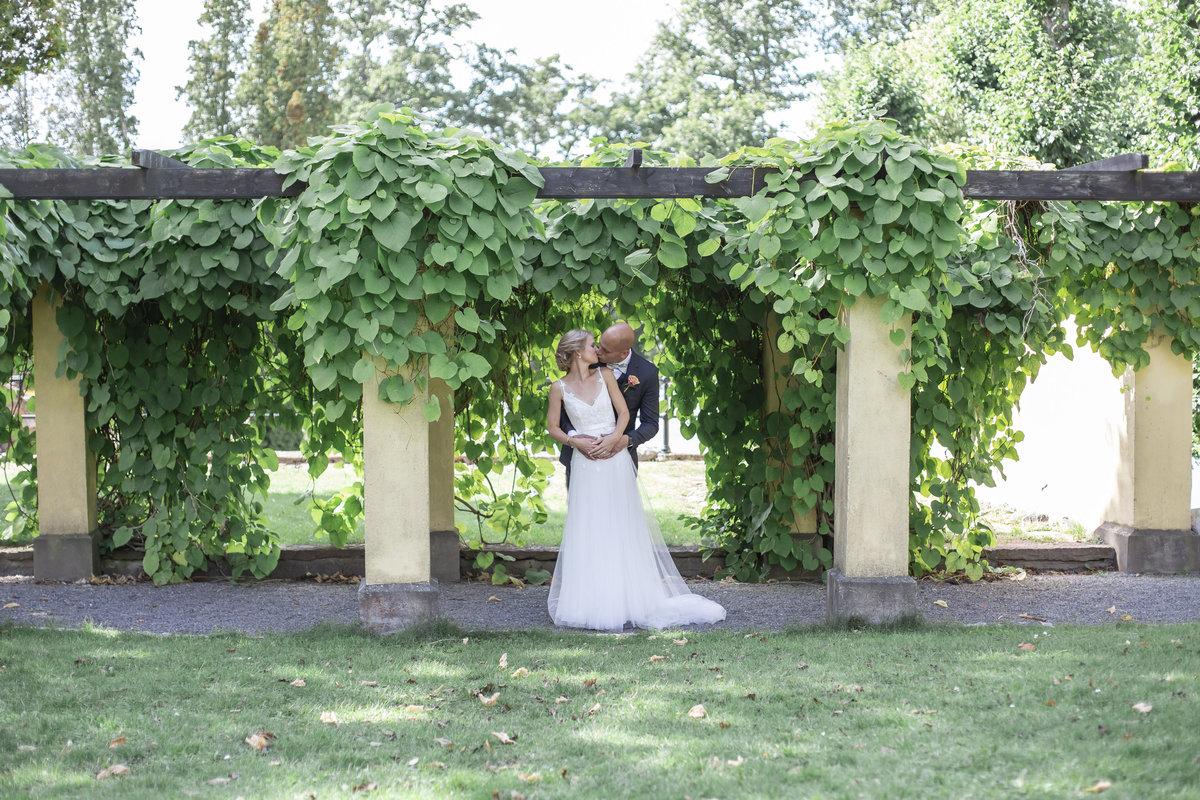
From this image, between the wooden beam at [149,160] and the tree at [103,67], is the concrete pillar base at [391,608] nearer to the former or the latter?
the wooden beam at [149,160]

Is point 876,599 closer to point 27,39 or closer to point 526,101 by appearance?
point 27,39

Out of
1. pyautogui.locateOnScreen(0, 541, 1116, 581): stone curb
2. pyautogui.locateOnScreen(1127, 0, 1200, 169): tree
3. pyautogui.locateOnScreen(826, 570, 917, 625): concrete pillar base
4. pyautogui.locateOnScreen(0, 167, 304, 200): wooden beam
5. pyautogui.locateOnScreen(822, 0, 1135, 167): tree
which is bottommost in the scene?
pyautogui.locateOnScreen(0, 541, 1116, 581): stone curb

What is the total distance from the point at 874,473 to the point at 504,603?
8.23 feet

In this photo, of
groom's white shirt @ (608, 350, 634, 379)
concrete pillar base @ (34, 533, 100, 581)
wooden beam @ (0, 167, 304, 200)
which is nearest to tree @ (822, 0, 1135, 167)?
groom's white shirt @ (608, 350, 634, 379)

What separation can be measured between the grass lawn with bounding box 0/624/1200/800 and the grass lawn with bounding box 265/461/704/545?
198 centimetres

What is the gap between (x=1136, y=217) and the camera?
644 cm

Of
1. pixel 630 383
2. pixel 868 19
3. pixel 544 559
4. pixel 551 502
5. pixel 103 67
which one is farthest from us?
pixel 868 19

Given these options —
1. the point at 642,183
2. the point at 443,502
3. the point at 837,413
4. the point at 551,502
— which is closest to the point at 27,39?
the point at 551,502

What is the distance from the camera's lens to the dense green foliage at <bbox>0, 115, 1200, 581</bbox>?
512 cm

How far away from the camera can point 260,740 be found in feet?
12.7

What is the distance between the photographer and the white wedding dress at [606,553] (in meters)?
5.80

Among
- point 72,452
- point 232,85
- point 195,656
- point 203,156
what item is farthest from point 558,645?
point 232,85

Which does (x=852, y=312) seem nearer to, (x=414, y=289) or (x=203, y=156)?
(x=414, y=289)

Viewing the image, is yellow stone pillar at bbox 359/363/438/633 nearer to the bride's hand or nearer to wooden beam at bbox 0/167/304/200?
the bride's hand
